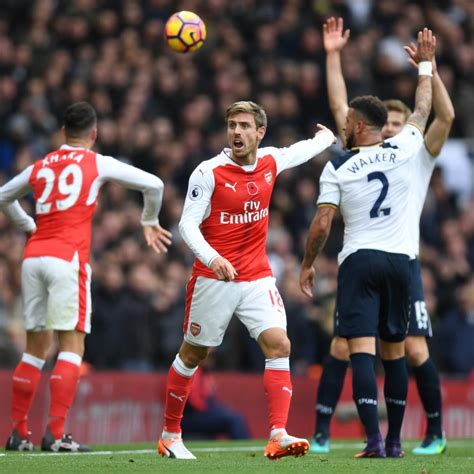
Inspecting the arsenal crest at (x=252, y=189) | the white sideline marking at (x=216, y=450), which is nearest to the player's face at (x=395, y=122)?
the arsenal crest at (x=252, y=189)

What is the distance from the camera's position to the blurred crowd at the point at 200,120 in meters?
15.9

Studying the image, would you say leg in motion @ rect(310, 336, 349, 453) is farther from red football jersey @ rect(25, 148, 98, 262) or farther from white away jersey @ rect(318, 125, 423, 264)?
red football jersey @ rect(25, 148, 98, 262)

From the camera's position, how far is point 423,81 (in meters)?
10.5

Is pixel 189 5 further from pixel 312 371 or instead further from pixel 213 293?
pixel 213 293

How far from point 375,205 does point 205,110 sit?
10.1 m

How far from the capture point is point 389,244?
9922 millimetres

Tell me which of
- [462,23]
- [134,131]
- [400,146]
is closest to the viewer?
[400,146]

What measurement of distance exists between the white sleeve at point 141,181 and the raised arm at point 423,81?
2.05 m

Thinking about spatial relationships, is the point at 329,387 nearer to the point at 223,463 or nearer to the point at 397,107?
the point at 223,463

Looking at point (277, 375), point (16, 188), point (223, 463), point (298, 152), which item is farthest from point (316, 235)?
point (16, 188)

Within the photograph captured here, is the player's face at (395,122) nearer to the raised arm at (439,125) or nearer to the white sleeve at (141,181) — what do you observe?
the raised arm at (439,125)

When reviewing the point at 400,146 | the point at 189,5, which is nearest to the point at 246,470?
the point at 400,146

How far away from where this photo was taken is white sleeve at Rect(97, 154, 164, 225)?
10531mm

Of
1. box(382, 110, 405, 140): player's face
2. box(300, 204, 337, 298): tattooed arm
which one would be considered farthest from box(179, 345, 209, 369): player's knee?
box(382, 110, 405, 140): player's face
